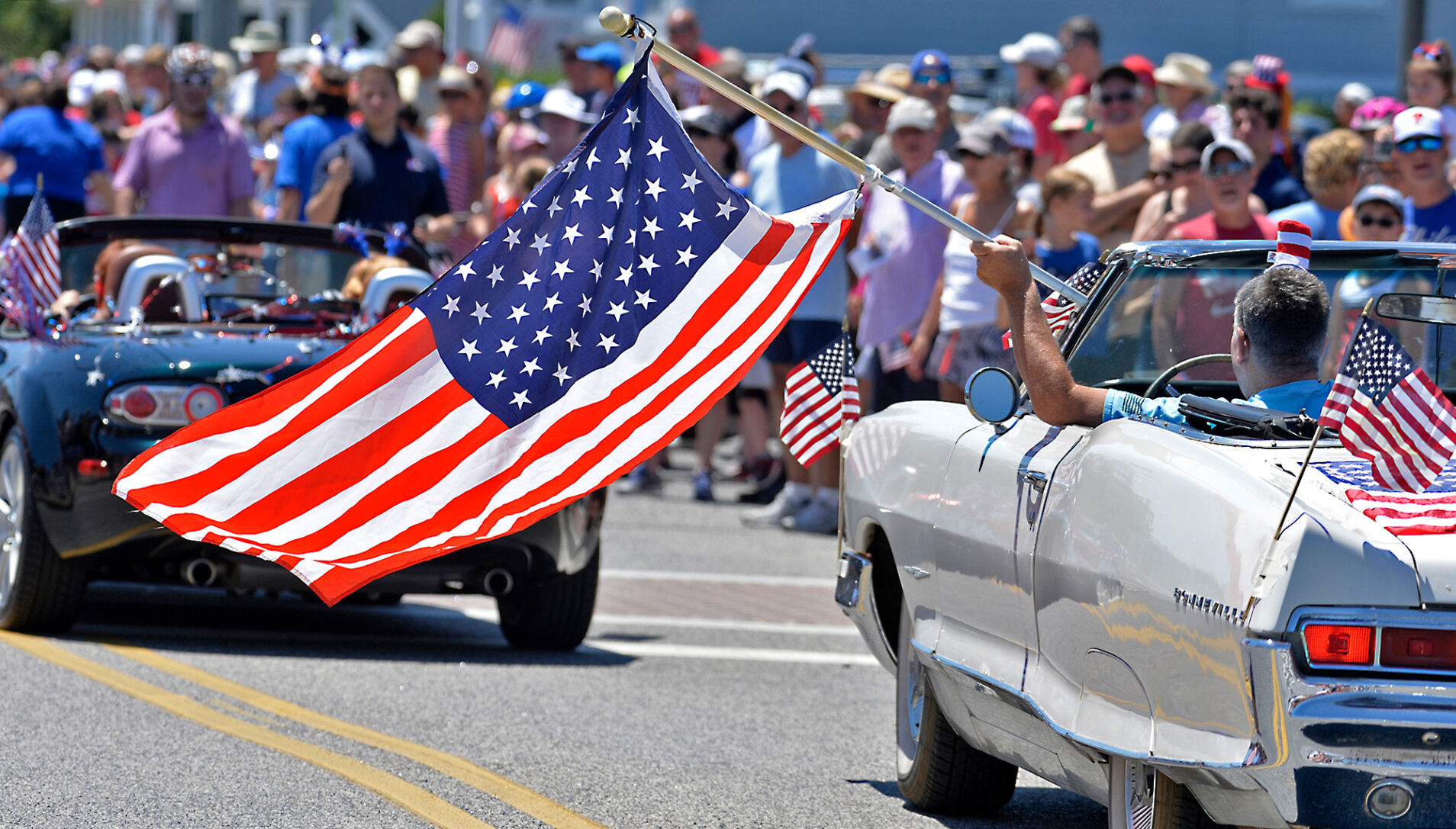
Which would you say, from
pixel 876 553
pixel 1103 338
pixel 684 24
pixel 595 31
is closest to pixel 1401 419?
pixel 1103 338

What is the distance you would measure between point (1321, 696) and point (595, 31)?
118ft

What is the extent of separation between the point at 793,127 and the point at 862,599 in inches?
57.6

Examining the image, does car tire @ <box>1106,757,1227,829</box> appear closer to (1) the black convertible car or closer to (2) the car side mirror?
(2) the car side mirror

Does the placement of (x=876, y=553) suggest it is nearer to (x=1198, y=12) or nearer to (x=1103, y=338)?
(x=1103, y=338)

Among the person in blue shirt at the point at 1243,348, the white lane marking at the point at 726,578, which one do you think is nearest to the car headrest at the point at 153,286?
the white lane marking at the point at 726,578

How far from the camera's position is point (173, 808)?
5.33 m

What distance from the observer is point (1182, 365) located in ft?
17.9

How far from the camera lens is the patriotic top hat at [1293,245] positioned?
484 cm

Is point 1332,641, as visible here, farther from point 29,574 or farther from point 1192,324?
point 29,574

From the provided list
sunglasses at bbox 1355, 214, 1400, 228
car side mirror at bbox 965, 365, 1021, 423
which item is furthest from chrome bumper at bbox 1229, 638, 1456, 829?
sunglasses at bbox 1355, 214, 1400, 228

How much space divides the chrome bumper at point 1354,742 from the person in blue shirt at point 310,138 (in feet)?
33.6

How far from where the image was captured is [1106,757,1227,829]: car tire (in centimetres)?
411

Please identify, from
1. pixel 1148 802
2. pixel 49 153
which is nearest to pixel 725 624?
pixel 1148 802

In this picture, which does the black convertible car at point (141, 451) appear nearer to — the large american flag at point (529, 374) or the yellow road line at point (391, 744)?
the yellow road line at point (391, 744)
